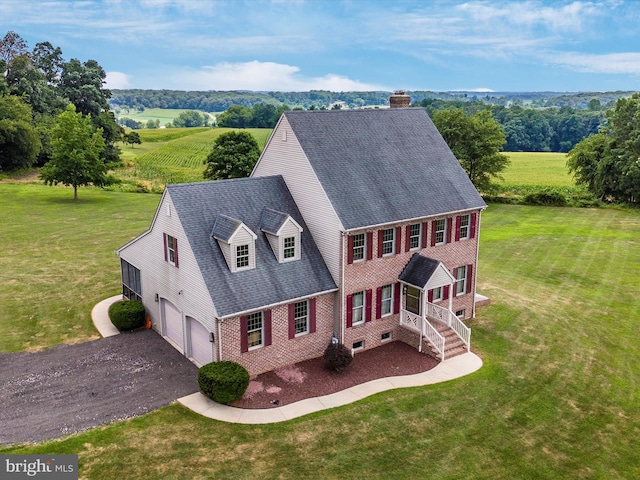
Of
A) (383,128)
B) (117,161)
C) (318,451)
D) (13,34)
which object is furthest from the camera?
(13,34)

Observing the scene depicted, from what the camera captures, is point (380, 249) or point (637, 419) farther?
point (380, 249)

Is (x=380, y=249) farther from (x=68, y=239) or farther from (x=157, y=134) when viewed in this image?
(x=157, y=134)

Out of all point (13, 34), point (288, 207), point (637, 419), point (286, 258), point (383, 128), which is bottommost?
point (637, 419)

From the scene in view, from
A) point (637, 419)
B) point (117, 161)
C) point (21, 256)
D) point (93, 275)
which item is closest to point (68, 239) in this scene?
point (21, 256)

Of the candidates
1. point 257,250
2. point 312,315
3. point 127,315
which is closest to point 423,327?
point 312,315

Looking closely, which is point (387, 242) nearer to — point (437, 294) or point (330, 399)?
point (437, 294)

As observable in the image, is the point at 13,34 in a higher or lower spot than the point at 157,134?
higher
